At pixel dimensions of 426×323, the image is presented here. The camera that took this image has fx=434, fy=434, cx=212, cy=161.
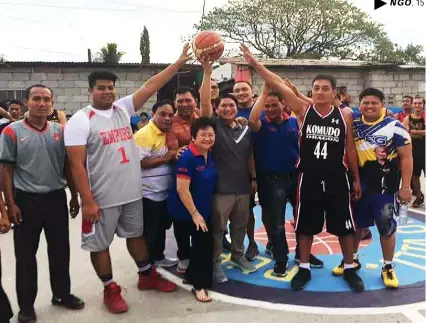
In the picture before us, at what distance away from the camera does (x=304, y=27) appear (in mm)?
26062

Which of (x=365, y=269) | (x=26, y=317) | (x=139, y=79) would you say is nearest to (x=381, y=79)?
(x=139, y=79)

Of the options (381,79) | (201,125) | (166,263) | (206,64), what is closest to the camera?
(201,125)

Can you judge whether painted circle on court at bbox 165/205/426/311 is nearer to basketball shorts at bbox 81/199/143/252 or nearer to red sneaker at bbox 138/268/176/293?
red sneaker at bbox 138/268/176/293

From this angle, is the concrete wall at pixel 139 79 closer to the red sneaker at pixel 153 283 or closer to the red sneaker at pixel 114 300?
the red sneaker at pixel 153 283

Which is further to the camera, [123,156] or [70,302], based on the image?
Answer: [70,302]

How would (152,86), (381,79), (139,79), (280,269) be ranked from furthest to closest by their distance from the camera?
1. (381,79)
2. (139,79)
3. (280,269)
4. (152,86)

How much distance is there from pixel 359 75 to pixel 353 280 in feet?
36.7

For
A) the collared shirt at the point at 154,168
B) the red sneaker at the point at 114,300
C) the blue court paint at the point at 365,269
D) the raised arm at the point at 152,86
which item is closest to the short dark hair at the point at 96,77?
the raised arm at the point at 152,86

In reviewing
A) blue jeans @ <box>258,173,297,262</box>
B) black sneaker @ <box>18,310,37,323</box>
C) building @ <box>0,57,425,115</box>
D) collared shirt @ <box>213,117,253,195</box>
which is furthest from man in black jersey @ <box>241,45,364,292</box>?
building @ <box>0,57,425,115</box>

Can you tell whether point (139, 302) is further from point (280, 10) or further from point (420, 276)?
point (280, 10)

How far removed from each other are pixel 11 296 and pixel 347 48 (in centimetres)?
2655

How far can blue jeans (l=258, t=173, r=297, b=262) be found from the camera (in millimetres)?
4047

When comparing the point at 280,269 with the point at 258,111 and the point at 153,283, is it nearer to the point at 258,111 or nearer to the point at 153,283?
the point at 153,283

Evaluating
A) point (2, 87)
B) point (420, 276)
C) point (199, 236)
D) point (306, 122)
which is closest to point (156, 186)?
point (199, 236)
